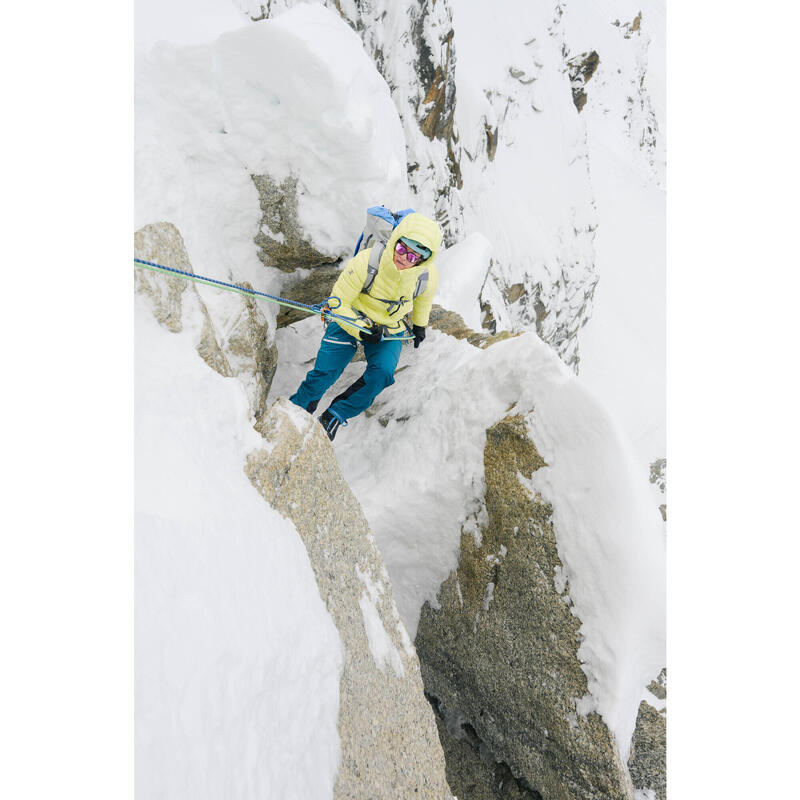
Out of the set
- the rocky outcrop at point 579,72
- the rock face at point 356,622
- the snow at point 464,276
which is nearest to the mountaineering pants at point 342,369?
the rock face at point 356,622

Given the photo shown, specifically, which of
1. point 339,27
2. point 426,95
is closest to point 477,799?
point 339,27

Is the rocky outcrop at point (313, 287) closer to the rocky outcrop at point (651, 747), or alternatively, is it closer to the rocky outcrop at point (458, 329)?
the rocky outcrop at point (458, 329)

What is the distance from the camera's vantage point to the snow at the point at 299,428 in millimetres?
1692

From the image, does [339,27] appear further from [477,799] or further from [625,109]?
[625,109]

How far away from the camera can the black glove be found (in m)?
4.36

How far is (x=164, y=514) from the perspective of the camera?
5.67 feet

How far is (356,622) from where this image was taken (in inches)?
98.3

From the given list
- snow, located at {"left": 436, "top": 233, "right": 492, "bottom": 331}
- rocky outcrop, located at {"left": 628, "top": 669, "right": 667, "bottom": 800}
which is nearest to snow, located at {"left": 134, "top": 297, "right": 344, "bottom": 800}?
rocky outcrop, located at {"left": 628, "top": 669, "right": 667, "bottom": 800}

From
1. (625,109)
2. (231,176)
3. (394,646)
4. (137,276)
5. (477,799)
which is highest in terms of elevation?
(625,109)

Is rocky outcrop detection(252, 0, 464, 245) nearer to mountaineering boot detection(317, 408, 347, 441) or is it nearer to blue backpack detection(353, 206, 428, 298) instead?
blue backpack detection(353, 206, 428, 298)

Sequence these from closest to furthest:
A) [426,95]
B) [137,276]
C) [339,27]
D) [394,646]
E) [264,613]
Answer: [264,613], [137,276], [394,646], [339,27], [426,95]

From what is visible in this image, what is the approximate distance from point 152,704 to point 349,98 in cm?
459

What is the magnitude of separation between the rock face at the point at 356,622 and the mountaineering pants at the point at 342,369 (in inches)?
62.4

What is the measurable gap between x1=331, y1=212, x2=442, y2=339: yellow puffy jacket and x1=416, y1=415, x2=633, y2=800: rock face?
1455 mm
